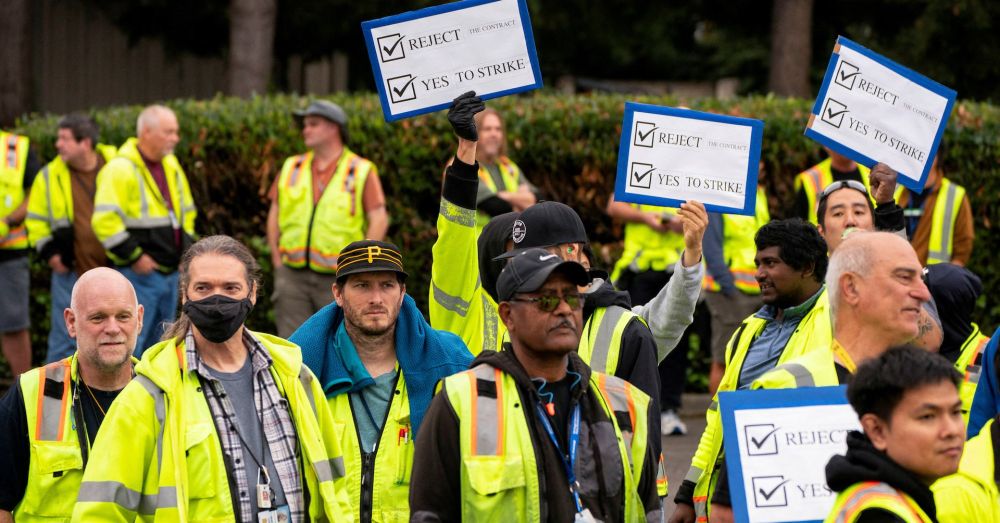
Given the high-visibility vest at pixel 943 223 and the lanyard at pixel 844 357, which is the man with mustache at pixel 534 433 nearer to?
the lanyard at pixel 844 357

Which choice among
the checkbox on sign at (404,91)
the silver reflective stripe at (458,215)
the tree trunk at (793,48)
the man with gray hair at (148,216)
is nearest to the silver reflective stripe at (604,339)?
the silver reflective stripe at (458,215)

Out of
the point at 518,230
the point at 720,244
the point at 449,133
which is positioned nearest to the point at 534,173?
the point at 449,133

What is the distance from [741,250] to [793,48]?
25.1 ft

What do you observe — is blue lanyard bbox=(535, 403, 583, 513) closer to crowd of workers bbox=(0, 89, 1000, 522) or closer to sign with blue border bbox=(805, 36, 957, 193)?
crowd of workers bbox=(0, 89, 1000, 522)

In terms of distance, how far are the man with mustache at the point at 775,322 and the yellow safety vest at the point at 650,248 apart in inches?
A: 165

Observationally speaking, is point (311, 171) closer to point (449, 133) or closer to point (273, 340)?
point (449, 133)

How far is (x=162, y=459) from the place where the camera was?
4.47m

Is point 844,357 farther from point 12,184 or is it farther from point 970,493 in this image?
point 12,184

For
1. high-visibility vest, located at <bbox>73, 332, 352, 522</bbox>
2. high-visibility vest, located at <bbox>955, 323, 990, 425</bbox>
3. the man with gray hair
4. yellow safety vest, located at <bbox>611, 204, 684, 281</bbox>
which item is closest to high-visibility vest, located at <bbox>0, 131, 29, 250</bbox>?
the man with gray hair

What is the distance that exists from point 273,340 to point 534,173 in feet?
21.2

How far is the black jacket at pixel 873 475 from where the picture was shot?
3488 mm

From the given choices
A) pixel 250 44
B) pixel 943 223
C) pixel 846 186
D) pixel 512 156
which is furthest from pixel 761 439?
pixel 250 44

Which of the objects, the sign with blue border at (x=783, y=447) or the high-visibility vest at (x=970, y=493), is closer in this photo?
the high-visibility vest at (x=970, y=493)

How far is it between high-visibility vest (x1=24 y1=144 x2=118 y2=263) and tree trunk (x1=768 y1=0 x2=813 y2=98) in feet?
29.7
